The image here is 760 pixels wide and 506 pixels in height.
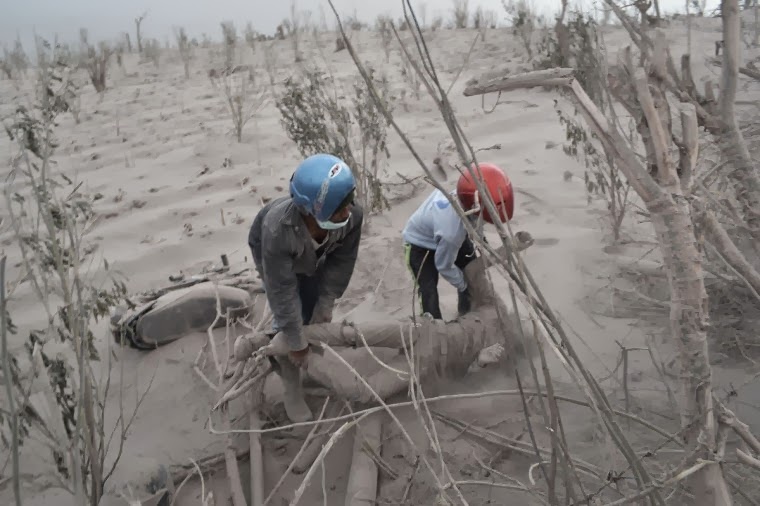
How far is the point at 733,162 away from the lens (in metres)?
1.56

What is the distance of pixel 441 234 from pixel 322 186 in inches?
28.8

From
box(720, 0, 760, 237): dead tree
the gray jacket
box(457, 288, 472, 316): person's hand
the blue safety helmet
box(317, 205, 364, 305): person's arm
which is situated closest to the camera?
box(720, 0, 760, 237): dead tree

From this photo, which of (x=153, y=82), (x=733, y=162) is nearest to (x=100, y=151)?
(x=153, y=82)

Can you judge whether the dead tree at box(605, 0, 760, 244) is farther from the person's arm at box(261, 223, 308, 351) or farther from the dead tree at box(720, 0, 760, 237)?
the person's arm at box(261, 223, 308, 351)

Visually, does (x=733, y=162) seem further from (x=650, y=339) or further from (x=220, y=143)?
(x=220, y=143)

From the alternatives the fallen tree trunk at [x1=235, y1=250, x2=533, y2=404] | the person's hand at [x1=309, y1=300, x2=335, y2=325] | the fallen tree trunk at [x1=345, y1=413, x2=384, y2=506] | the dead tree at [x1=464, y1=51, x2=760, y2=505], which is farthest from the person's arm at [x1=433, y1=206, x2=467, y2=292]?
the dead tree at [x1=464, y1=51, x2=760, y2=505]

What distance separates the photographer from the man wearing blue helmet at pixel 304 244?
208 centimetres

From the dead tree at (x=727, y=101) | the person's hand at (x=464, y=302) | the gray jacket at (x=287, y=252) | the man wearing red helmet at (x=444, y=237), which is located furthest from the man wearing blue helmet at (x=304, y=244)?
the dead tree at (x=727, y=101)

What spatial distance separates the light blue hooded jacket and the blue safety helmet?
0.55 m

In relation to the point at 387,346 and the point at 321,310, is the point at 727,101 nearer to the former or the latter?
the point at 387,346

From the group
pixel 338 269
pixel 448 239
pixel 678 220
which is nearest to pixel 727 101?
pixel 678 220

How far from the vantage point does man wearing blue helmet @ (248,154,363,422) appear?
208 cm

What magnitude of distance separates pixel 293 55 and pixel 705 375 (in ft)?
30.6

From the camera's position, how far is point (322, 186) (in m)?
2.05
